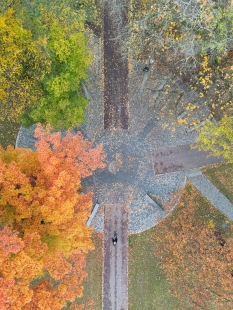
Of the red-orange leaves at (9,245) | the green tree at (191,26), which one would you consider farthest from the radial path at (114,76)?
the red-orange leaves at (9,245)

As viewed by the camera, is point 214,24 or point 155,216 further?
point 155,216

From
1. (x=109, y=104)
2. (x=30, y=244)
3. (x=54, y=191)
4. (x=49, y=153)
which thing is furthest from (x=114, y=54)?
(x=30, y=244)

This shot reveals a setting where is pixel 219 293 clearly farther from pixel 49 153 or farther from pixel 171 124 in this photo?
pixel 49 153

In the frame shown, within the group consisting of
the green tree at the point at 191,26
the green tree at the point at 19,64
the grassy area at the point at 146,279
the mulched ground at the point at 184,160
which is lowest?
the grassy area at the point at 146,279

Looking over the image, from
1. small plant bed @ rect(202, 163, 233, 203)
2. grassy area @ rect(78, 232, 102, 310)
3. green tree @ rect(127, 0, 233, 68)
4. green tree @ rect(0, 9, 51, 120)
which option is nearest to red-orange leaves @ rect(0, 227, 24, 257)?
green tree @ rect(0, 9, 51, 120)

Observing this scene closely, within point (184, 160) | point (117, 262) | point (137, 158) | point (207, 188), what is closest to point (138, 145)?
point (137, 158)

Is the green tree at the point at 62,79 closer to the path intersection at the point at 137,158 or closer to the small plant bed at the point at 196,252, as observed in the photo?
the path intersection at the point at 137,158

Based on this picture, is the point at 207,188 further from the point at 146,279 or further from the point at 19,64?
the point at 19,64
